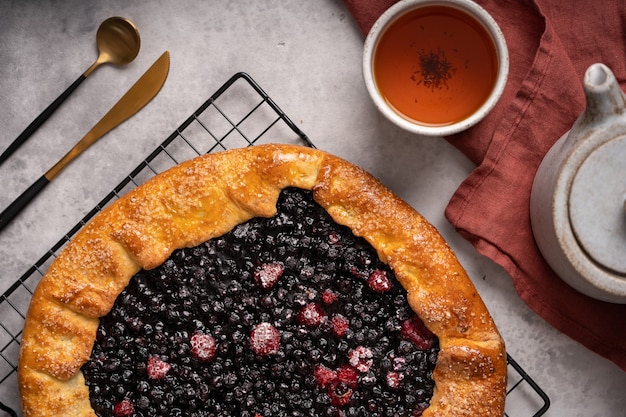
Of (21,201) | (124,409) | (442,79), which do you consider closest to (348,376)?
(124,409)

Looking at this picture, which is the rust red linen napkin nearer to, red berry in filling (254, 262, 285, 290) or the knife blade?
red berry in filling (254, 262, 285, 290)

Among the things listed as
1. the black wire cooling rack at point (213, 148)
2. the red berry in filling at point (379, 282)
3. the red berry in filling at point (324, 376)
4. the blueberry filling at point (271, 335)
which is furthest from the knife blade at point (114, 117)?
the red berry in filling at point (324, 376)

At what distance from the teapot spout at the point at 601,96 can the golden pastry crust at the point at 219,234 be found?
2.36ft

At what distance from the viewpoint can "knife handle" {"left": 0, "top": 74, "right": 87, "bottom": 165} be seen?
317 cm

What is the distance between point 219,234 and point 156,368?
55cm

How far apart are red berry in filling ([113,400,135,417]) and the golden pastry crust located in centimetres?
10

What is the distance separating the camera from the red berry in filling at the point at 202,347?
8.87 feet

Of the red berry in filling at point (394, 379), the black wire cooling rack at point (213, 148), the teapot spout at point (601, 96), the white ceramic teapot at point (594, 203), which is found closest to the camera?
the teapot spout at point (601, 96)

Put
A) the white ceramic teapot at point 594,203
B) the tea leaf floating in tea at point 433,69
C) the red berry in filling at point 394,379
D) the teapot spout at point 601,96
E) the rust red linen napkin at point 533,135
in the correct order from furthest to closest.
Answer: the rust red linen napkin at point 533,135 → the tea leaf floating in tea at point 433,69 → the red berry in filling at point 394,379 → the white ceramic teapot at point 594,203 → the teapot spout at point 601,96

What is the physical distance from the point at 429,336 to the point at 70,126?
1.79 metres

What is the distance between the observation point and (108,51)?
3.18m

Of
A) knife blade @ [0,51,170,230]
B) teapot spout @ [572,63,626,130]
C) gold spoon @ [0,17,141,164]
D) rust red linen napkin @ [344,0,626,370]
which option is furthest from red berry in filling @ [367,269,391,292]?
gold spoon @ [0,17,141,164]

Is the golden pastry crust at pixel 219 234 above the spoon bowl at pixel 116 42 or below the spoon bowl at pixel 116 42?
below

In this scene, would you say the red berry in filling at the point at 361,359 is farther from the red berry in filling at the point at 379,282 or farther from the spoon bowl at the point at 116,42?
the spoon bowl at the point at 116,42
